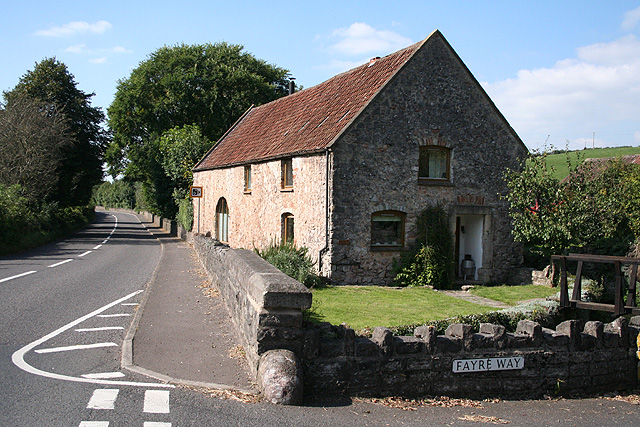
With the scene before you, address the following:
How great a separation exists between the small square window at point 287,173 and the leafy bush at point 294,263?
3084 millimetres

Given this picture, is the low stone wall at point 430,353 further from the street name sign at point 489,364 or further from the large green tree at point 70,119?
the large green tree at point 70,119

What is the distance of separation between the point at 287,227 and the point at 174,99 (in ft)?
88.0

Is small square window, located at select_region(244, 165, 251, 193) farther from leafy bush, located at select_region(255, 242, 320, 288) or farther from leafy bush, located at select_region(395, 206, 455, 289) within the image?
leafy bush, located at select_region(395, 206, 455, 289)

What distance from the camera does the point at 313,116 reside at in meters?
18.9

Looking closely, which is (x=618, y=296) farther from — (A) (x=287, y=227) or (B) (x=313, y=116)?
(B) (x=313, y=116)

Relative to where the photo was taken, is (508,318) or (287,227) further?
(287,227)

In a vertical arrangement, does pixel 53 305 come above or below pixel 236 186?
below

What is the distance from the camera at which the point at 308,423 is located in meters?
5.34

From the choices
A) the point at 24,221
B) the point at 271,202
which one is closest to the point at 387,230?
the point at 271,202

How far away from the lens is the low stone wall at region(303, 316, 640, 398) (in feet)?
20.7

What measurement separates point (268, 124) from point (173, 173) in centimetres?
1481

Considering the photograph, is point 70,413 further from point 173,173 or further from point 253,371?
point 173,173

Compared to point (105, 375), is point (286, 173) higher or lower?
A: higher

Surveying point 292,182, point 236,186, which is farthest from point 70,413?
point 236,186
